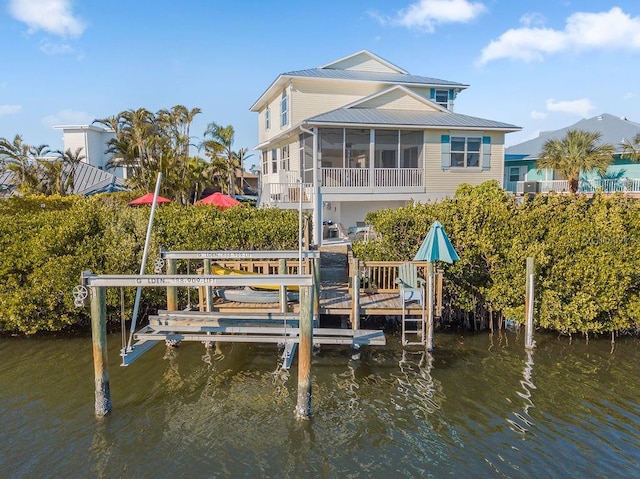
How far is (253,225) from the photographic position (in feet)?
44.7


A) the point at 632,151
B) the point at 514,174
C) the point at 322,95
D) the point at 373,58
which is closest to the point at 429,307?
the point at 322,95

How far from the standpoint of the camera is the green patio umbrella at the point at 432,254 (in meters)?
10.7

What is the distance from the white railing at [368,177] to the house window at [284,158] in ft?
19.2

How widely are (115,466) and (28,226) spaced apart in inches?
307

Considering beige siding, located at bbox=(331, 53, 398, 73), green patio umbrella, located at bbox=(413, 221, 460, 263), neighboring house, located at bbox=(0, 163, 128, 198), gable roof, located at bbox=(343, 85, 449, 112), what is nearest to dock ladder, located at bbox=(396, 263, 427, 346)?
green patio umbrella, located at bbox=(413, 221, 460, 263)

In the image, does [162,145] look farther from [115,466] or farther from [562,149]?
[115,466]

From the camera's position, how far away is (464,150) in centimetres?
2280

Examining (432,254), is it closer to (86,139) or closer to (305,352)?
(305,352)

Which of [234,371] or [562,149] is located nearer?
[234,371]

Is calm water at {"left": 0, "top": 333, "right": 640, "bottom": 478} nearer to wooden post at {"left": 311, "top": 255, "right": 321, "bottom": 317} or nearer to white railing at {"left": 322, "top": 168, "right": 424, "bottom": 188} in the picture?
wooden post at {"left": 311, "top": 255, "right": 321, "bottom": 317}

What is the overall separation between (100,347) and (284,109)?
2053cm

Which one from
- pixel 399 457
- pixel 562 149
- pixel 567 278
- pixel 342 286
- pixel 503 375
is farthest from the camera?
pixel 562 149

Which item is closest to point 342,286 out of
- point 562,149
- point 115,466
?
point 115,466

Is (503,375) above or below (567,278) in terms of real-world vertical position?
below
